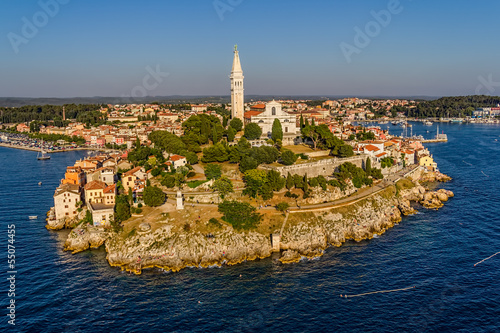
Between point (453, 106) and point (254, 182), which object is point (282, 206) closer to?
point (254, 182)

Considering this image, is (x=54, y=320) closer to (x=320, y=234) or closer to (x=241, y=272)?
(x=241, y=272)

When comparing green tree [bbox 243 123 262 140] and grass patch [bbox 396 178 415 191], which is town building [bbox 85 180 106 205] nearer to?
green tree [bbox 243 123 262 140]

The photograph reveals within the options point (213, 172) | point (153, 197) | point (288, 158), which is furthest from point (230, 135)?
point (153, 197)

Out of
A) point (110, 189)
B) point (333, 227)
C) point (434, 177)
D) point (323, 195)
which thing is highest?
point (110, 189)

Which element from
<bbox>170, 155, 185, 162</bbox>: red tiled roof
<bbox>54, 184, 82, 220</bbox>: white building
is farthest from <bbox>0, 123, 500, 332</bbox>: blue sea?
<bbox>170, 155, 185, 162</bbox>: red tiled roof

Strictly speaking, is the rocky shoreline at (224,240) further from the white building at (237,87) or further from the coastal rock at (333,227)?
the white building at (237,87)

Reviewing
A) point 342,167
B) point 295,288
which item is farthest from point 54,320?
point 342,167

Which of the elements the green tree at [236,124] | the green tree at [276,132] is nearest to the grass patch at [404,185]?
the green tree at [276,132]
